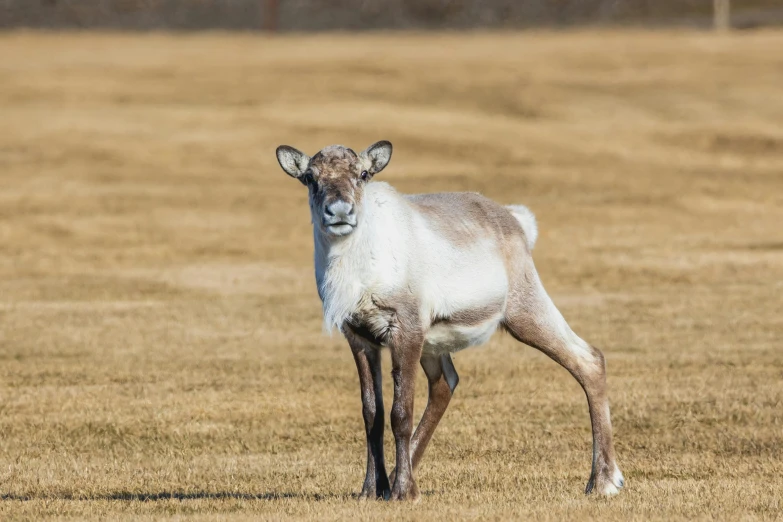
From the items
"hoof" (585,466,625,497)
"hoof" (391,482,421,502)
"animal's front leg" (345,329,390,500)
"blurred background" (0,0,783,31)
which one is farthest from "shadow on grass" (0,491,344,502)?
"blurred background" (0,0,783,31)

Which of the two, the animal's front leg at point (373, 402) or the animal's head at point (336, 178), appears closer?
the animal's head at point (336, 178)

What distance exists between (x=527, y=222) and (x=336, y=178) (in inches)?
87.3

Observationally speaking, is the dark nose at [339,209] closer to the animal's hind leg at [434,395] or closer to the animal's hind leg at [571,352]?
the animal's hind leg at [571,352]

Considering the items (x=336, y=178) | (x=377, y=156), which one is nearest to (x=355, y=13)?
(x=377, y=156)

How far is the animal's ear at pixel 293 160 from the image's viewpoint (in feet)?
30.8

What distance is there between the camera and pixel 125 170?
116 ft

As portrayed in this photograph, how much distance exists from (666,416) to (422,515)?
548cm

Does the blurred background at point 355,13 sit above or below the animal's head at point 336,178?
below

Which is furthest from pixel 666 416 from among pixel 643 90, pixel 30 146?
pixel 643 90

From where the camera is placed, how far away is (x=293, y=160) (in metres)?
9.45

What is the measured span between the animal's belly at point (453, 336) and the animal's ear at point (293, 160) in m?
1.45

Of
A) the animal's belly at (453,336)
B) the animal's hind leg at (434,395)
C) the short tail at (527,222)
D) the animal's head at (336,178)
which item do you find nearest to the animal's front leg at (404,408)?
the animal's belly at (453,336)

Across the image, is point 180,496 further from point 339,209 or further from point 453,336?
point 339,209

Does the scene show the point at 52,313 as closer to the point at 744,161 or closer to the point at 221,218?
the point at 221,218
